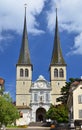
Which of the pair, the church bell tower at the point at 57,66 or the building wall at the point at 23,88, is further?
the church bell tower at the point at 57,66

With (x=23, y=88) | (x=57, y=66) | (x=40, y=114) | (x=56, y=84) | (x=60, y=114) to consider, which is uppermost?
(x=57, y=66)

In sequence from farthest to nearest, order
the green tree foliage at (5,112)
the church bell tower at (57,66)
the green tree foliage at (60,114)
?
the church bell tower at (57,66) → the green tree foliage at (60,114) → the green tree foliage at (5,112)

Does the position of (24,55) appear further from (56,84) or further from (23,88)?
(56,84)

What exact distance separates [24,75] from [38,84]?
18.6 ft

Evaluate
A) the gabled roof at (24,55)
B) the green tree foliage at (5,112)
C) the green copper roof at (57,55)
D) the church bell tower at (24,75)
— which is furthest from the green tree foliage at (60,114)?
the gabled roof at (24,55)

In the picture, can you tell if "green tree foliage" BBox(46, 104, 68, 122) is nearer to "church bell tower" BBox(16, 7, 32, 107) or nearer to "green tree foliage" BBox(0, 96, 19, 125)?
"green tree foliage" BBox(0, 96, 19, 125)

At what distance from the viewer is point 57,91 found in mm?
114625

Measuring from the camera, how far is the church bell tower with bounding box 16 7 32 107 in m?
113

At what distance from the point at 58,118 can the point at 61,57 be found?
49800 millimetres

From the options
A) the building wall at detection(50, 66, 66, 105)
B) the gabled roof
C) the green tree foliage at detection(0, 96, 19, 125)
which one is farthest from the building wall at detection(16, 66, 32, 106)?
the green tree foliage at detection(0, 96, 19, 125)

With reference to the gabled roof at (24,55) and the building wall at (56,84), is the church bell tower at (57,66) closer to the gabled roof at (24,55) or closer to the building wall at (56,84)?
the building wall at (56,84)

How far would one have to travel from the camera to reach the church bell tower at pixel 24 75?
113m

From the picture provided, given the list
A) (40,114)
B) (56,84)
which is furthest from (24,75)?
(40,114)

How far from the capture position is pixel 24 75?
385 feet
